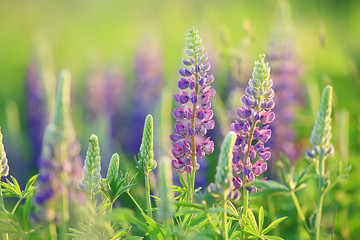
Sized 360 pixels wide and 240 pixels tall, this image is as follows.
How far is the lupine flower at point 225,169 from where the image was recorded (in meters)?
1.53

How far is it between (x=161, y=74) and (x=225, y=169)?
15.5 feet

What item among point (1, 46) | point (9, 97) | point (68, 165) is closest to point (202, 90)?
point (68, 165)

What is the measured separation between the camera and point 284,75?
4559 mm

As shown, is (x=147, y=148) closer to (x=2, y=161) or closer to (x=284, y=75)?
(x=2, y=161)

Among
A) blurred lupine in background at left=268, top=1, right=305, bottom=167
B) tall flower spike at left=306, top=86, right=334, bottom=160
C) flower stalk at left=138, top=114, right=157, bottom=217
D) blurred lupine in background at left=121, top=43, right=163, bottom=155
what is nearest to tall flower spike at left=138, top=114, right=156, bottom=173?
flower stalk at left=138, top=114, right=157, bottom=217

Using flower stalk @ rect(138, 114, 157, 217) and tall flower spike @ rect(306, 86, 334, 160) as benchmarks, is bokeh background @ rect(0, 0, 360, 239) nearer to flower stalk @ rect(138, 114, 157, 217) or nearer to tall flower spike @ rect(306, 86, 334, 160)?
tall flower spike @ rect(306, 86, 334, 160)

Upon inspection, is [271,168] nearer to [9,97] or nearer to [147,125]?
[147,125]

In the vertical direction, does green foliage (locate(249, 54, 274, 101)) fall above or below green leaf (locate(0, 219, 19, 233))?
above

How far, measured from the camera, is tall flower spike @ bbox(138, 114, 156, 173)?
1786 millimetres

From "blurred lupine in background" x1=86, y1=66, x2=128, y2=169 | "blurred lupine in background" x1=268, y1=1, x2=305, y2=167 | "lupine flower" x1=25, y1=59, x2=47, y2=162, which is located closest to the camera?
"blurred lupine in background" x1=268, y1=1, x2=305, y2=167

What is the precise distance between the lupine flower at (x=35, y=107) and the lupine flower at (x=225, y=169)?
351 centimetres

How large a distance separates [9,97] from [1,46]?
3271mm

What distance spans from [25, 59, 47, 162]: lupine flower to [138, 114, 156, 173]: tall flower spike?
3.19m

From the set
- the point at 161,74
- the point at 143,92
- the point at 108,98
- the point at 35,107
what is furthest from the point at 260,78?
the point at 161,74
